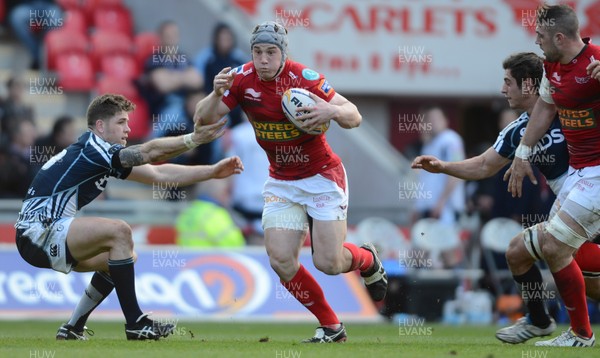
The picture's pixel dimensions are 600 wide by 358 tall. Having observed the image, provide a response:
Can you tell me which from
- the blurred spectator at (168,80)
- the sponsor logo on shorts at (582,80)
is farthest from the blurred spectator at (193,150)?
the sponsor logo on shorts at (582,80)

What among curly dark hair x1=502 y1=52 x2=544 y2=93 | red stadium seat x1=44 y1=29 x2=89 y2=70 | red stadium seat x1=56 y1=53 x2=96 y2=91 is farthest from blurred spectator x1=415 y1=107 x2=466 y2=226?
curly dark hair x1=502 y1=52 x2=544 y2=93

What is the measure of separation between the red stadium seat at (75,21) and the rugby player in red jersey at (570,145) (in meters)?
10.7

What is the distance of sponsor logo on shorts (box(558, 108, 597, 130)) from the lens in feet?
30.0

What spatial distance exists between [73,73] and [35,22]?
42.3 inches

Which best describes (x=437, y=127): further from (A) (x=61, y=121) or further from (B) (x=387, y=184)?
(A) (x=61, y=121)

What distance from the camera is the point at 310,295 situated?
32.0 ft

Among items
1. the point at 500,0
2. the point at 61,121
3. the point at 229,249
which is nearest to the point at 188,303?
the point at 229,249

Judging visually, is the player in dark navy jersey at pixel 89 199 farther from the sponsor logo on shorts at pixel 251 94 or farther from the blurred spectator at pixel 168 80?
the blurred spectator at pixel 168 80

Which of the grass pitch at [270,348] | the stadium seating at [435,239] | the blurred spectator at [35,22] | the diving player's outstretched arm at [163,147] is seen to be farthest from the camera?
the blurred spectator at [35,22]

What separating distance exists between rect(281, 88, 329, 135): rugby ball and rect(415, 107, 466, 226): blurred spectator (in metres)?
6.94

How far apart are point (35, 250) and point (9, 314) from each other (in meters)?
5.15

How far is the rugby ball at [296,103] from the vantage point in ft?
30.8

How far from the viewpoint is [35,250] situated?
9.30 meters

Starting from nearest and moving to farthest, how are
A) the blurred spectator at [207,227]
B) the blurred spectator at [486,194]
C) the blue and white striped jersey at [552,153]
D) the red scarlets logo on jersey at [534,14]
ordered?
1. the blue and white striped jersey at [552,153]
2. the blurred spectator at [207,227]
3. the blurred spectator at [486,194]
4. the red scarlets logo on jersey at [534,14]
